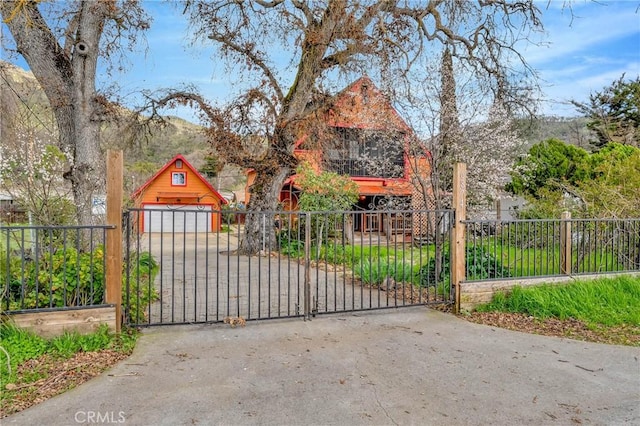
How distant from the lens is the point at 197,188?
82.8ft

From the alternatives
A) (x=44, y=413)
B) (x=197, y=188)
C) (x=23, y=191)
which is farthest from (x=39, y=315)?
(x=197, y=188)

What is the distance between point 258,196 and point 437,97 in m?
6.56

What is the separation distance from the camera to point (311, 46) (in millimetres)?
10609

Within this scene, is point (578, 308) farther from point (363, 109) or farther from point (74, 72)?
point (74, 72)

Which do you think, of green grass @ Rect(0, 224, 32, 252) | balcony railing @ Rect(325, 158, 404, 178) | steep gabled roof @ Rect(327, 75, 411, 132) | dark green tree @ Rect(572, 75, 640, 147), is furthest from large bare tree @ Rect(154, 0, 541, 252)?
dark green tree @ Rect(572, 75, 640, 147)

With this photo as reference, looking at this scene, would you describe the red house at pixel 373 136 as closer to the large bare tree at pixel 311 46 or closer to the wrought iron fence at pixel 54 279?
the large bare tree at pixel 311 46

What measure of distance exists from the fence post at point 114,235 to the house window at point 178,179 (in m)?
21.5

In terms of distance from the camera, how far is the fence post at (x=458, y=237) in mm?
5664

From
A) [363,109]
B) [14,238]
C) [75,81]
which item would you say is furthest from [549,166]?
[14,238]

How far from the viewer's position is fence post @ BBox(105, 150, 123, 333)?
4355mm

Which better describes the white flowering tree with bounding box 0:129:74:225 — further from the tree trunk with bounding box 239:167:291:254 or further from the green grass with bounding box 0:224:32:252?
the tree trunk with bounding box 239:167:291:254

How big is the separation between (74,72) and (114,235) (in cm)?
375

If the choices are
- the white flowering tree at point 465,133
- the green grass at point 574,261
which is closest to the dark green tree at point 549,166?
the white flowering tree at point 465,133

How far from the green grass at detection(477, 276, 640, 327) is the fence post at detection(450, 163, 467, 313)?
48cm
